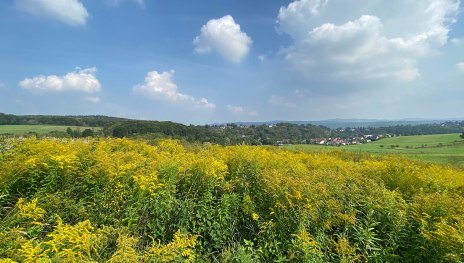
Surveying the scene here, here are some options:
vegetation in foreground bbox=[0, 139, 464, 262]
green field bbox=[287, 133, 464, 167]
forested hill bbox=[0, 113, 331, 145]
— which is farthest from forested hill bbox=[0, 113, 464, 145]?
vegetation in foreground bbox=[0, 139, 464, 262]

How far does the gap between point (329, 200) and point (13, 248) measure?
4622 millimetres

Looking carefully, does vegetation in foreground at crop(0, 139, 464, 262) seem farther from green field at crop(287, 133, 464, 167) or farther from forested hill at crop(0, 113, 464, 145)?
green field at crop(287, 133, 464, 167)

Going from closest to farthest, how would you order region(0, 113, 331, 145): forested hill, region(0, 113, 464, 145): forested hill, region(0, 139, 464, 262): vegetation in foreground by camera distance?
region(0, 139, 464, 262): vegetation in foreground < region(0, 113, 331, 145): forested hill < region(0, 113, 464, 145): forested hill

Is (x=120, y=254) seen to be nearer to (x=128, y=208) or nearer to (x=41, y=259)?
(x=41, y=259)

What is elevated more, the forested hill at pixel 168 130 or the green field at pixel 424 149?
the forested hill at pixel 168 130

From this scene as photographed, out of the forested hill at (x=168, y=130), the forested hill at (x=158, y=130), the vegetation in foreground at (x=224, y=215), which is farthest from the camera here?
the forested hill at (x=168, y=130)

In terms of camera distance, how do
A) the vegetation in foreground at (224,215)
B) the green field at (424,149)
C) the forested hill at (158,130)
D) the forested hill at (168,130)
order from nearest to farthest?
the vegetation in foreground at (224,215), the green field at (424,149), the forested hill at (158,130), the forested hill at (168,130)

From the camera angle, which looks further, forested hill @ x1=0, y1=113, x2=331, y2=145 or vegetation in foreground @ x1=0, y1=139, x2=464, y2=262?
forested hill @ x1=0, y1=113, x2=331, y2=145

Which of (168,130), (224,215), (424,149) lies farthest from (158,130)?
(424,149)

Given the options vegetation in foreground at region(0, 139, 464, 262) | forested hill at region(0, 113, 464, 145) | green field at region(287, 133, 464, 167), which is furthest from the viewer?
forested hill at region(0, 113, 464, 145)

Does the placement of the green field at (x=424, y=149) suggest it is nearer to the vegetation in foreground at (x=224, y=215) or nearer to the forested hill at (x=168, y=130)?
the forested hill at (x=168, y=130)

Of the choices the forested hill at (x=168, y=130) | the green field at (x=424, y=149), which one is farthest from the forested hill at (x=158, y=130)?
the green field at (x=424, y=149)

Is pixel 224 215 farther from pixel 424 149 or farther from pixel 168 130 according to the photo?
pixel 424 149

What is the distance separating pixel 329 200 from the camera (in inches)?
181
